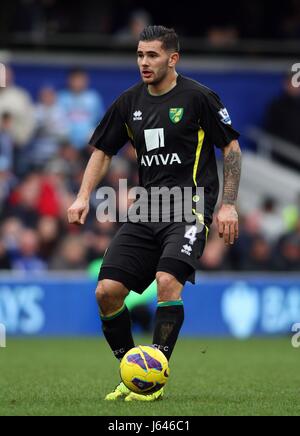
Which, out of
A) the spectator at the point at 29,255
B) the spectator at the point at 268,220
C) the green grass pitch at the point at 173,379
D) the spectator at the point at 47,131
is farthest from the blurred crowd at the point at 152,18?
the green grass pitch at the point at 173,379

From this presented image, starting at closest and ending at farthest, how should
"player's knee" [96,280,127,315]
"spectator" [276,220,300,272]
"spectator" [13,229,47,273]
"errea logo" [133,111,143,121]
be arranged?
"player's knee" [96,280,127,315]
"errea logo" [133,111,143,121]
"spectator" [13,229,47,273]
"spectator" [276,220,300,272]

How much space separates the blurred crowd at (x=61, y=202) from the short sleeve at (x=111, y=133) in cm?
800

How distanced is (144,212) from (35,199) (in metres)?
9.19

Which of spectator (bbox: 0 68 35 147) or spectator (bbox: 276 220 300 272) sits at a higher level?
spectator (bbox: 0 68 35 147)

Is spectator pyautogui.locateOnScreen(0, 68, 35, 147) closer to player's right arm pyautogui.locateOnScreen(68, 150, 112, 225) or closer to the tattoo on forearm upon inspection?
player's right arm pyautogui.locateOnScreen(68, 150, 112, 225)

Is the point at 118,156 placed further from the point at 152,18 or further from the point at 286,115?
the point at 152,18

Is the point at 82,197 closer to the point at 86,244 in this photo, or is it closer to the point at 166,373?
the point at 166,373

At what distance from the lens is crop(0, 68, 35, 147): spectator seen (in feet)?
57.3

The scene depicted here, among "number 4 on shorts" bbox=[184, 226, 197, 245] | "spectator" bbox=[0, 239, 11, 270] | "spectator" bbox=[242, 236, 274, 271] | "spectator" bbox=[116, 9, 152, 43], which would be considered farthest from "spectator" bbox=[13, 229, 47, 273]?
"number 4 on shorts" bbox=[184, 226, 197, 245]

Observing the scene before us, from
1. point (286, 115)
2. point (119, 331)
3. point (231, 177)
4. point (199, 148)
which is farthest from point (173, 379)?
point (286, 115)

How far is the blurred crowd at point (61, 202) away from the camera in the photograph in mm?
16438

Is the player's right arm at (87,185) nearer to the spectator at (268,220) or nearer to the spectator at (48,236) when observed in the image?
the spectator at (48,236)

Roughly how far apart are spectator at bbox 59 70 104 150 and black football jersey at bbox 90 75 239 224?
10148 millimetres

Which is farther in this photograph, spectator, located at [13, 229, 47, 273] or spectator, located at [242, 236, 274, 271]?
spectator, located at [242, 236, 274, 271]
